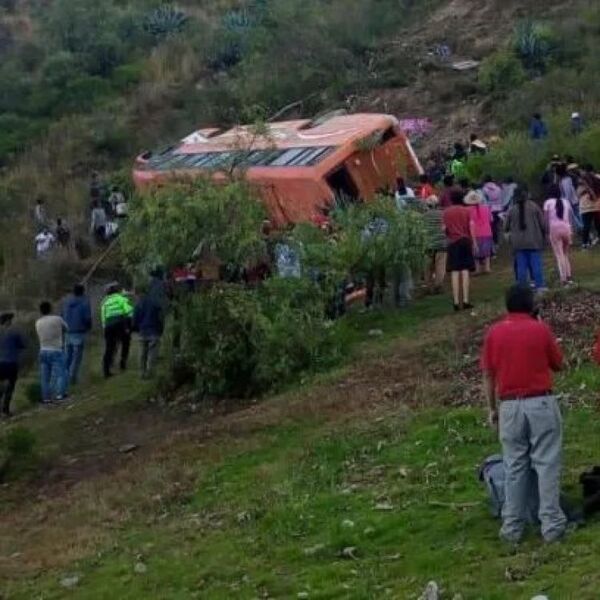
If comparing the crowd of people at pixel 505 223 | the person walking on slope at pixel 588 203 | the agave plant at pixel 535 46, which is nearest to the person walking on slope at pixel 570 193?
the crowd of people at pixel 505 223

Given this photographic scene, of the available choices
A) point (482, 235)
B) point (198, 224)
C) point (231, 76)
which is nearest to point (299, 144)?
point (482, 235)

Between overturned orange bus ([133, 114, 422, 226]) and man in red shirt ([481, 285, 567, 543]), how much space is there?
38.4 feet

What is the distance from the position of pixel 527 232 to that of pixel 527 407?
8.54 metres

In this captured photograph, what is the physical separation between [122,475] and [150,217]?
3.99 metres

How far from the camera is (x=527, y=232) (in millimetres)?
16141

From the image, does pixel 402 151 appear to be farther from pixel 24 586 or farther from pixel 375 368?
pixel 24 586

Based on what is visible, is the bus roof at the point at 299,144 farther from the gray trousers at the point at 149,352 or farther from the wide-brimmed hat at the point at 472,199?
the gray trousers at the point at 149,352

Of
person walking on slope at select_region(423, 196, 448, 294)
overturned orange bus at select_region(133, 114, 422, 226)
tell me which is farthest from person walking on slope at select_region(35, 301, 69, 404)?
person walking on slope at select_region(423, 196, 448, 294)

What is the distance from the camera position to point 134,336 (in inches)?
826

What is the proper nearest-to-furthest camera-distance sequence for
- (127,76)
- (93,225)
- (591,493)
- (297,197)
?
(591,493)
(297,197)
(93,225)
(127,76)

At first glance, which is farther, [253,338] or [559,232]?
[559,232]

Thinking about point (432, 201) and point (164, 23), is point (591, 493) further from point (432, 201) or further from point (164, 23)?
point (164, 23)

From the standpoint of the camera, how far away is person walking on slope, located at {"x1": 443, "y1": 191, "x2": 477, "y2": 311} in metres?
16.4

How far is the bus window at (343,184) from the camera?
22484 mm
